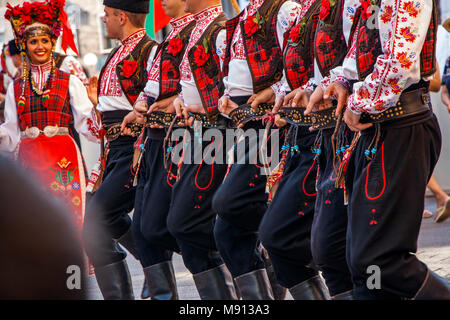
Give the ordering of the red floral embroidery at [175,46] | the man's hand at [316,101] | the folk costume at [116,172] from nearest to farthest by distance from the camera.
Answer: the man's hand at [316,101]
the red floral embroidery at [175,46]
the folk costume at [116,172]

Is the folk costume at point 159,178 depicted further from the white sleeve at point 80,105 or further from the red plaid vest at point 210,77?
the white sleeve at point 80,105

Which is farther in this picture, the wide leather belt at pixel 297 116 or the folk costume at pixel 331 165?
the wide leather belt at pixel 297 116

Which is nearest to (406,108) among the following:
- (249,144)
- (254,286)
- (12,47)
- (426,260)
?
(249,144)

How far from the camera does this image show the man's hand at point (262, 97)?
12.1 ft

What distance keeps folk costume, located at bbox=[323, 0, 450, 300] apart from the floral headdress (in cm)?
336

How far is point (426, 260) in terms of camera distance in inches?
207

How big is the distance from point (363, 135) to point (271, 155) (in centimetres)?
89

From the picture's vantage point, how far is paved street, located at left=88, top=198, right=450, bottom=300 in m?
4.99

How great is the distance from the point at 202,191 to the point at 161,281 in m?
0.67

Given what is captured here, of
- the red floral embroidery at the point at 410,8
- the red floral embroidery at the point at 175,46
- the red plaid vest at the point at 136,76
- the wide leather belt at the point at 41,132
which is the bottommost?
the wide leather belt at the point at 41,132

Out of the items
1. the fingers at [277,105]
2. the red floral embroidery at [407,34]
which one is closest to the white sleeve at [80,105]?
the fingers at [277,105]

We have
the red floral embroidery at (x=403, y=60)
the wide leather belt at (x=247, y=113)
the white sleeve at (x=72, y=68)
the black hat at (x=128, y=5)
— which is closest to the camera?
the red floral embroidery at (x=403, y=60)

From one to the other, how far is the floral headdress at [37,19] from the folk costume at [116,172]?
0.93 metres
